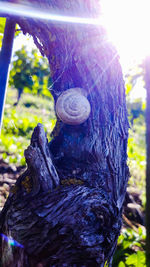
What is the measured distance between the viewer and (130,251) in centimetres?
282

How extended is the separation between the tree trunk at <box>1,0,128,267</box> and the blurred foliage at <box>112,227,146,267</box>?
30.7 inches

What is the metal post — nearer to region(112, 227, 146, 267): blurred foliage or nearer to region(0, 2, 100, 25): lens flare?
region(0, 2, 100, 25): lens flare

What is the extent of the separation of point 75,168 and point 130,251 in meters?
1.77

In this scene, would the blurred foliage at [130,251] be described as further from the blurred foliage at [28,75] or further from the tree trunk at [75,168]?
the blurred foliage at [28,75]

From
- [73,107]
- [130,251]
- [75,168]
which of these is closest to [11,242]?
[75,168]

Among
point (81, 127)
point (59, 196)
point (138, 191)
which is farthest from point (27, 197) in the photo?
point (138, 191)

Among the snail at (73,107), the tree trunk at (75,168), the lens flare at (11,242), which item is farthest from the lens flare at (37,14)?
the lens flare at (11,242)

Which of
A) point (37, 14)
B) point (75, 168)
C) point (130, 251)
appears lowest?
point (130, 251)

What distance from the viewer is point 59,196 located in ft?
4.98

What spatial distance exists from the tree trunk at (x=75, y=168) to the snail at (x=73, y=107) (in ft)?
0.31

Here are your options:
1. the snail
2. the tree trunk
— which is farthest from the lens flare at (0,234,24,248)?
the snail

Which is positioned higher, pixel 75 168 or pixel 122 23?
pixel 122 23

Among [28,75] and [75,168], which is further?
[28,75]

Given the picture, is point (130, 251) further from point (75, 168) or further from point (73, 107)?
point (73, 107)
